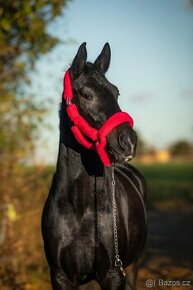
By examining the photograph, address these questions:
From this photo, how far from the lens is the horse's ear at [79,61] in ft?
14.5

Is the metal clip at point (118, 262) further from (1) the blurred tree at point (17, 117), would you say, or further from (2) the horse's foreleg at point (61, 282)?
(1) the blurred tree at point (17, 117)

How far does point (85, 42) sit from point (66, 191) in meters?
1.43

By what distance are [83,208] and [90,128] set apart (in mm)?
800

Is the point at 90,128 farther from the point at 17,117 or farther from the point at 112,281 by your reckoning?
the point at 17,117

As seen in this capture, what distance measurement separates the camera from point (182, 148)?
419ft

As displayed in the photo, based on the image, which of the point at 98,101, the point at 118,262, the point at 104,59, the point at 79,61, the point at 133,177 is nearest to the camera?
the point at 98,101

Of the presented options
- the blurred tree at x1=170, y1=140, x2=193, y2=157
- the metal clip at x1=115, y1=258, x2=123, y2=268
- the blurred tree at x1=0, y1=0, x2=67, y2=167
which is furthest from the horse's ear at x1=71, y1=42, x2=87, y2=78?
the blurred tree at x1=170, y1=140, x2=193, y2=157

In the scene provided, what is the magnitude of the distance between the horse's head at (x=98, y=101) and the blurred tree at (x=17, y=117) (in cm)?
377

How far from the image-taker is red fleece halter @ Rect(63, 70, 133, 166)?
4.12 m

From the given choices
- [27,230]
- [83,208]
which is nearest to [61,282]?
[83,208]

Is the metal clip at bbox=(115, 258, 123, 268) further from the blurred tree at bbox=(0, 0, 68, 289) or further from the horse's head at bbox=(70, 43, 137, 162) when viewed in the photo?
the blurred tree at bbox=(0, 0, 68, 289)

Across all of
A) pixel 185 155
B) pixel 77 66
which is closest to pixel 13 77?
pixel 77 66

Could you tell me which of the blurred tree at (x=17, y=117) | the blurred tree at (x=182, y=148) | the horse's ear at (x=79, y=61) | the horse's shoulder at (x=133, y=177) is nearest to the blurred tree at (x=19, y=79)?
the blurred tree at (x=17, y=117)

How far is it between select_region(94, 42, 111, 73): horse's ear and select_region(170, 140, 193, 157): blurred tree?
119739 mm
